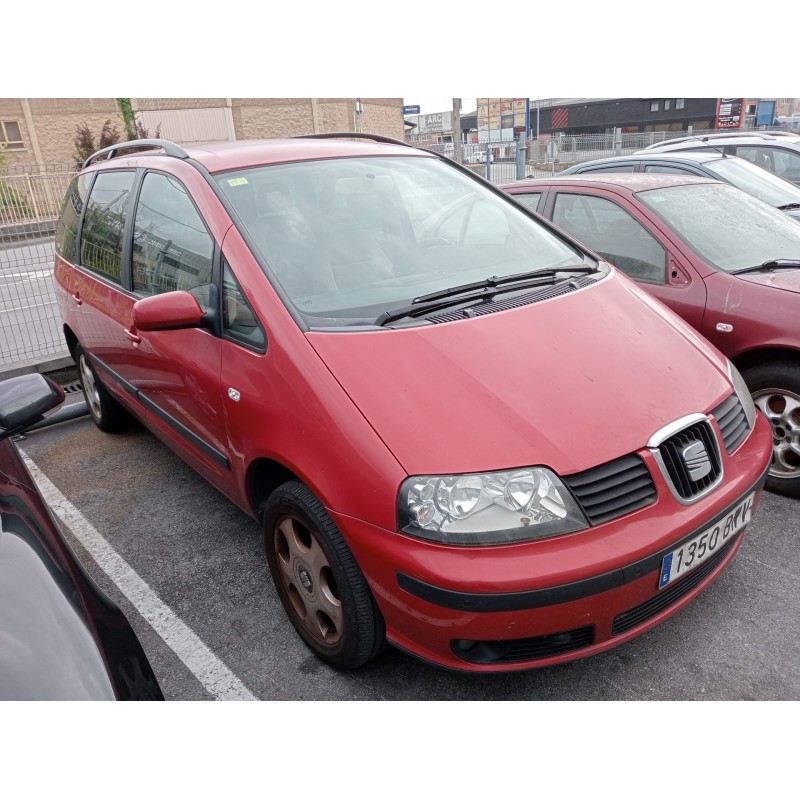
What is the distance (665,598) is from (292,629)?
1.41m

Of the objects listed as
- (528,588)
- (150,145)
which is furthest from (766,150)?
(528,588)

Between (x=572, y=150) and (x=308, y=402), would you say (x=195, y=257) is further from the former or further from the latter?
(x=572, y=150)

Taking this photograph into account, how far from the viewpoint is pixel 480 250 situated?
9.46ft

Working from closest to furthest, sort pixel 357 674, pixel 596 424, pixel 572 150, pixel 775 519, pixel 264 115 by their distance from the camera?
pixel 596 424 → pixel 357 674 → pixel 775 519 → pixel 572 150 → pixel 264 115

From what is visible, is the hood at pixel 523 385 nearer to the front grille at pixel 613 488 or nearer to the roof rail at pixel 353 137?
the front grille at pixel 613 488

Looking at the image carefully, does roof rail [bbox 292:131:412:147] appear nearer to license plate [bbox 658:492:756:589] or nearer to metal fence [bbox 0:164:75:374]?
license plate [bbox 658:492:756:589]

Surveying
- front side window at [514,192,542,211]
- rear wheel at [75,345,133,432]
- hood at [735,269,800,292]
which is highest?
front side window at [514,192,542,211]

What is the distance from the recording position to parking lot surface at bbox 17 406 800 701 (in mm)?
2275

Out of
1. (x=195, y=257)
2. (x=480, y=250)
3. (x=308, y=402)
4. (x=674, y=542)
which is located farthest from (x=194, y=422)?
(x=674, y=542)

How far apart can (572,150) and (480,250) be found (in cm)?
1780

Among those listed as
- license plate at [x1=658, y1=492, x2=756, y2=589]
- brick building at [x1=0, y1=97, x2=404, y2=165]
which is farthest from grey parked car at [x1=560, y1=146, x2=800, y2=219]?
brick building at [x1=0, y1=97, x2=404, y2=165]

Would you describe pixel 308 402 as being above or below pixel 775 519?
above

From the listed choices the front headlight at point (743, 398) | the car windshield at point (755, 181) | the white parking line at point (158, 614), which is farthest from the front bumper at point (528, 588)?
the car windshield at point (755, 181)

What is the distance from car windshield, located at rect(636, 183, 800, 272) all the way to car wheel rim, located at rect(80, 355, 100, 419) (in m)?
3.77
